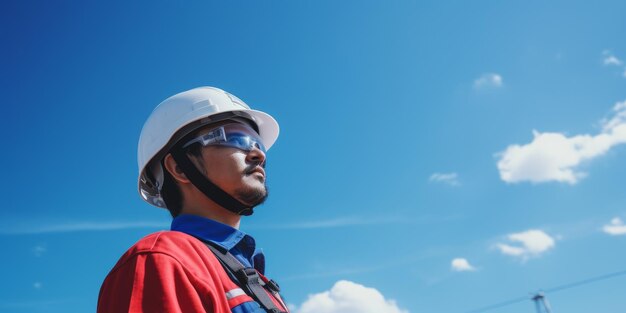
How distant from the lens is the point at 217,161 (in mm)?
3490

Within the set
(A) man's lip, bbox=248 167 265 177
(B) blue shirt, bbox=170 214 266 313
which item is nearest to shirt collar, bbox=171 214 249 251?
(B) blue shirt, bbox=170 214 266 313

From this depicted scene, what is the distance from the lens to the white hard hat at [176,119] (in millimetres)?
3848

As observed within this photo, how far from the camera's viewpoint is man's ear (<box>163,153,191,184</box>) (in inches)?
140

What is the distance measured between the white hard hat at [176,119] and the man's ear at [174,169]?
0.15m

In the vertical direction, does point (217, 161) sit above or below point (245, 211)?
above

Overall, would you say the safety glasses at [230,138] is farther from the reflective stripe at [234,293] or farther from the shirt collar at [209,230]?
the reflective stripe at [234,293]

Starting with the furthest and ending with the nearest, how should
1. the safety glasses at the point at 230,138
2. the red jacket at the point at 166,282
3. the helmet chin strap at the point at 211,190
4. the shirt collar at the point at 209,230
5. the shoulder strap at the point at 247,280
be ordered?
the safety glasses at the point at 230,138 < the helmet chin strap at the point at 211,190 < the shirt collar at the point at 209,230 < the shoulder strap at the point at 247,280 < the red jacket at the point at 166,282

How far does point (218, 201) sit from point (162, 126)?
0.95 metres

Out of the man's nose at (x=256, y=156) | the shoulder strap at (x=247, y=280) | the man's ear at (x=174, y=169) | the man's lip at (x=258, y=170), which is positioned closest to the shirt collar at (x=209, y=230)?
the shoulder strap at (x=247, y=280)

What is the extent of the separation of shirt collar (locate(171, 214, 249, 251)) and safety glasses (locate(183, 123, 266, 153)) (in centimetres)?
64

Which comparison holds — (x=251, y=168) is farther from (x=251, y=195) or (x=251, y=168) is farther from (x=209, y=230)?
(x=209, y=230)

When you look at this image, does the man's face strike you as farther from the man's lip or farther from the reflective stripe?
the reflective stripe

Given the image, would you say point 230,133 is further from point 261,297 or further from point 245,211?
point 261,297

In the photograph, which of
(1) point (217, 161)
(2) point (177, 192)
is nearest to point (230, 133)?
(1) point (217, 161)
